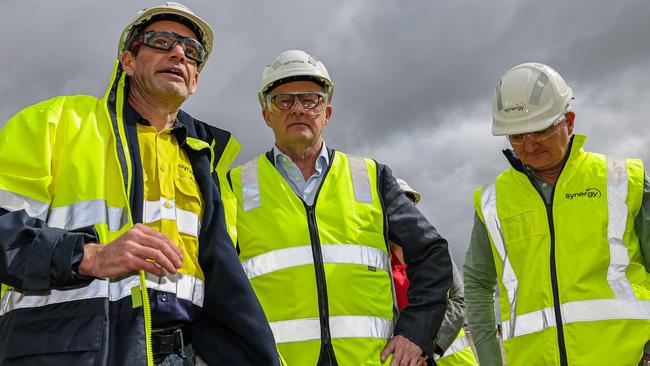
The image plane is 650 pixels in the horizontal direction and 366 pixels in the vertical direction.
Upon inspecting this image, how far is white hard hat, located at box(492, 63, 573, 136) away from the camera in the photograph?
14.6ft

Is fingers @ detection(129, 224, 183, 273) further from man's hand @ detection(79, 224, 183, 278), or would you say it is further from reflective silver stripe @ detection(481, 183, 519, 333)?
reflective silver stripe @ detection(481, 183, 519, 333)

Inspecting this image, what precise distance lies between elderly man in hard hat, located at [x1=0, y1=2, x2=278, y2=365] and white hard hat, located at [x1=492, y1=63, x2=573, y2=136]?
6.22 feet

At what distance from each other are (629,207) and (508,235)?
757mm

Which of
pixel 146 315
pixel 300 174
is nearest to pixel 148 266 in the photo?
pixel 146 315

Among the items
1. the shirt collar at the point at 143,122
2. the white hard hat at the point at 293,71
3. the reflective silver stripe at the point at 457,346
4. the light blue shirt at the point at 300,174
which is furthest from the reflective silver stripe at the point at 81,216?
the reflective silver stripe at the point at 457,346

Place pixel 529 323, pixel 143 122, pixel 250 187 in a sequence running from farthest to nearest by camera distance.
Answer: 1. pixel 250 187
2. pixel 529 323
3. pixel 143 122

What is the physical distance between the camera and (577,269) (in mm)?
4082

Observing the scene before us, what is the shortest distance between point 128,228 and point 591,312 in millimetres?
2721

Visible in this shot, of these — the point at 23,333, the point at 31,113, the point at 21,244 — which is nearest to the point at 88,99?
the point at 31,113

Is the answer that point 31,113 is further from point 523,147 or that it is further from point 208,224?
point 523,147

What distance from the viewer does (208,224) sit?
132 inches

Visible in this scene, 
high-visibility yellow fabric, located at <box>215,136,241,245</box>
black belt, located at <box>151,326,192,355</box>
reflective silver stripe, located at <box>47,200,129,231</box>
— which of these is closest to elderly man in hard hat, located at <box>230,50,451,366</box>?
high-visibility yellow fabric, located at <box>215,136,241,245</box>

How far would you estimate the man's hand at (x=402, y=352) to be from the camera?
4.12 metres

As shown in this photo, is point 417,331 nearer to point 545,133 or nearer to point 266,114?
point 545,133
